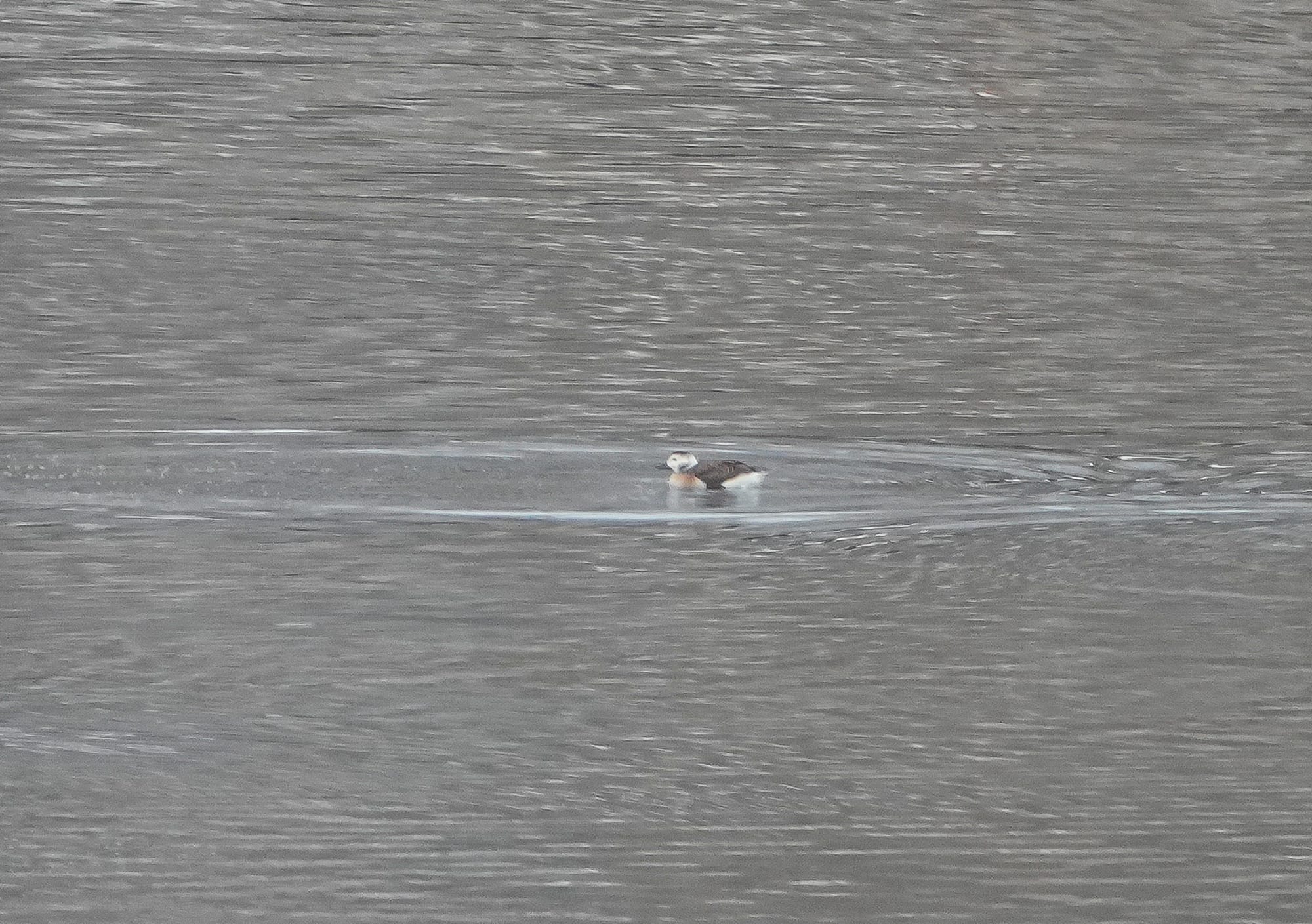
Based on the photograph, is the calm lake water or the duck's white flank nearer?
the calm lake water

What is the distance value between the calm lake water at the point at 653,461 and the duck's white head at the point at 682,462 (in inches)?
1.0

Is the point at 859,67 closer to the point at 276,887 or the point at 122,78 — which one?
the point at 122,78

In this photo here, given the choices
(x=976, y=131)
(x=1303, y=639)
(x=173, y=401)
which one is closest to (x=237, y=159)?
(x=173, y=401)

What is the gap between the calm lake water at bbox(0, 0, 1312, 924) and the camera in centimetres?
111

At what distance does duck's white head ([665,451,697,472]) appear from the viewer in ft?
5.43

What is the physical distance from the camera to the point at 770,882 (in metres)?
1.07

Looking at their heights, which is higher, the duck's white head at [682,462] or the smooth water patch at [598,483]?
the duck's white head at [682,462]

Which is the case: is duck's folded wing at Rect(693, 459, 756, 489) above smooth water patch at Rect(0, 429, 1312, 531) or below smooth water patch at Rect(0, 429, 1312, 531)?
above

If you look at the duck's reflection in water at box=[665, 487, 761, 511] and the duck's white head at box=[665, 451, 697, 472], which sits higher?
the duck's white head at box=[665, 451, 697, 472]

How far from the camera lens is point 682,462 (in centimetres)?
167

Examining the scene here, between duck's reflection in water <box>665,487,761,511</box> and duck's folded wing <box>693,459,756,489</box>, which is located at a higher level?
duck's folded wing <box>693,459,756,489</box>

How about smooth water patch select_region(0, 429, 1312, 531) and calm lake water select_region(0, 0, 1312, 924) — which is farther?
smooth water patch select_region(0, 429, 1312, 531)

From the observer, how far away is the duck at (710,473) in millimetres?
1633

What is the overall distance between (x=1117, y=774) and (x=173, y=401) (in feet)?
3.03
